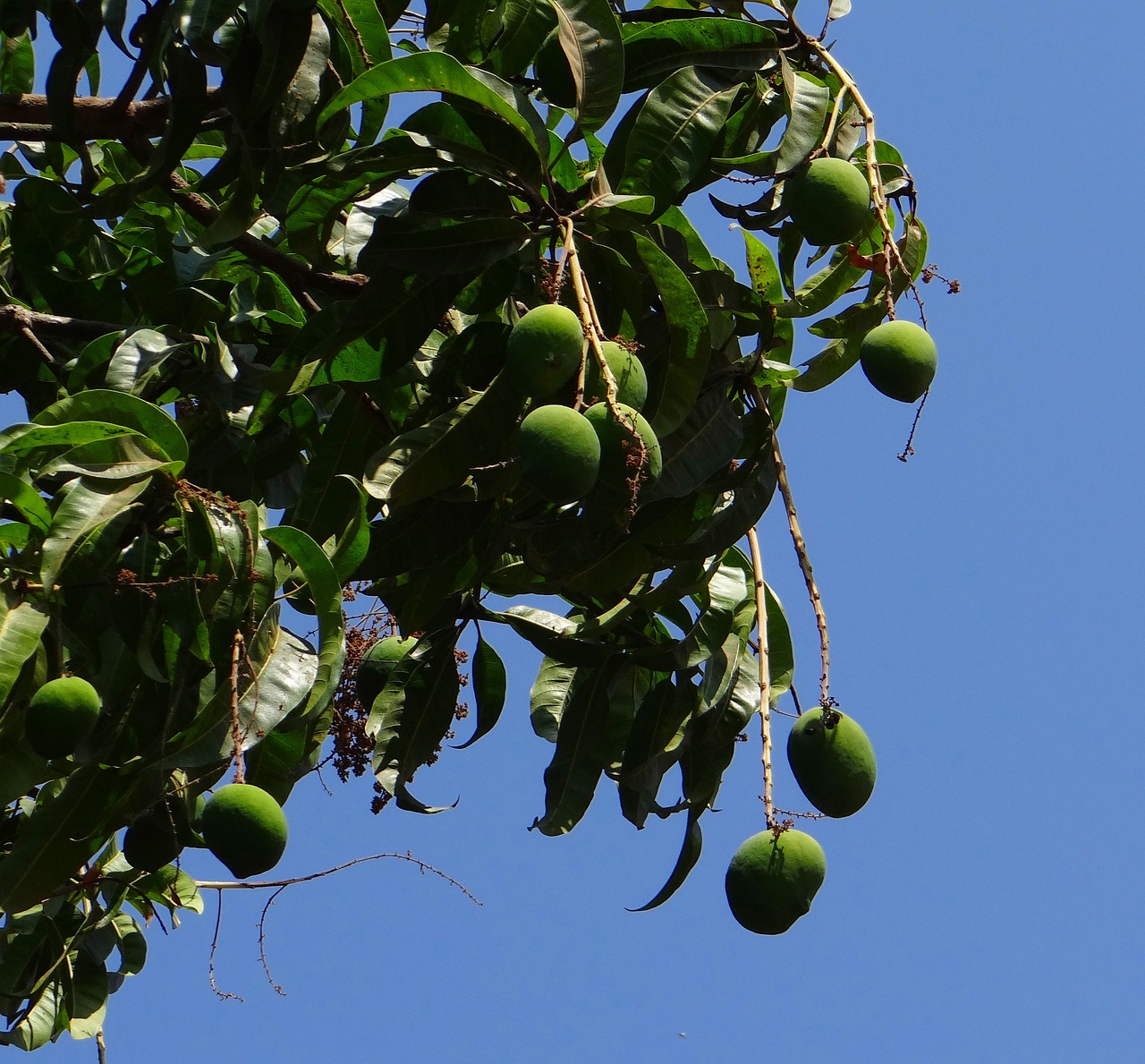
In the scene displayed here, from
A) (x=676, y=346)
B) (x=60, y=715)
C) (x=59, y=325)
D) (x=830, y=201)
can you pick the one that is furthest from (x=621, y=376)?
(x=59, y=325)

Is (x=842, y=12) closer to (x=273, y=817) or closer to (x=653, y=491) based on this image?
(x=653, y=491)

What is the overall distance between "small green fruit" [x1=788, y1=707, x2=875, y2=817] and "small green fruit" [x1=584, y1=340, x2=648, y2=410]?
1.81 ft

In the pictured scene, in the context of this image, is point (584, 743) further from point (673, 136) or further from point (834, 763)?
point (673, 136)

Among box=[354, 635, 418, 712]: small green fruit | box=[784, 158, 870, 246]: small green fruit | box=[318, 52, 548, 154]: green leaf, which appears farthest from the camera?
box=[354, 635, 418, 712]: small green fruit

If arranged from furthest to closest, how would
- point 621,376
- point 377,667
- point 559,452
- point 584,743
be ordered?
point 377,667, point 584,743, point 621,376, point 559,452

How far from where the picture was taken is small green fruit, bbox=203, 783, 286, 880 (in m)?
1.79

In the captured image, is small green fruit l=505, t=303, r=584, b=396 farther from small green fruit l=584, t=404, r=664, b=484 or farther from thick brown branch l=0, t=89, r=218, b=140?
thick brown branch l=0, t=89, r=218, b=140

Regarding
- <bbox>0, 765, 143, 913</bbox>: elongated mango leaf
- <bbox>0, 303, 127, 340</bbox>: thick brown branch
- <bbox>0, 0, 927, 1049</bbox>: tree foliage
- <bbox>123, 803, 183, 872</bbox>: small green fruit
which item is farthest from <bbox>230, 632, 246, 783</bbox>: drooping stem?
<bbox>0, 303, 127, 340</bbox>: thick brown branch

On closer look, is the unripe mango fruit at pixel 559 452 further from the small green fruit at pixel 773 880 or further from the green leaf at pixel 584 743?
the green leaf at pixel 584 743

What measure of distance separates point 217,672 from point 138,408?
0.38 meters

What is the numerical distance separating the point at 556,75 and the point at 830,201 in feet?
1.52

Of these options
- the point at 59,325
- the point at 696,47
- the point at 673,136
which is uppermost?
the point at 696,47

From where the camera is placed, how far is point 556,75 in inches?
84.2

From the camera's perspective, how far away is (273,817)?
1.80 meters
